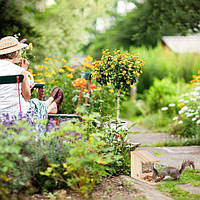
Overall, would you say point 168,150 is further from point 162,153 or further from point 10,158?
point 10,158

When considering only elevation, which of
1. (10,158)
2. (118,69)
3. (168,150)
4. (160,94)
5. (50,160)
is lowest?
(168,150)

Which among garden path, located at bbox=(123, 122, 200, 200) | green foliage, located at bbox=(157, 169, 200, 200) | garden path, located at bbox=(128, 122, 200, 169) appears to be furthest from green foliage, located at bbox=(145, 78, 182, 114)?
green foliage, located at bbox=(157, 169, 200, 200)

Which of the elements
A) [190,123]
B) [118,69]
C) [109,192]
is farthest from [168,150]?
[109,192]

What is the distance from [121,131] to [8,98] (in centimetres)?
131

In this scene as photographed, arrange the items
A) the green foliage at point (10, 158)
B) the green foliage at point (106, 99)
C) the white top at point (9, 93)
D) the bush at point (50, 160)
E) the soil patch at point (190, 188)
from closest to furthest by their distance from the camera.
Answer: the green foliage at point (10, 158) → the bush at point (50, 160) → the soil patch at point (190, 188) → the white top at point (9, 93) → the green foliage at point (106, 99)

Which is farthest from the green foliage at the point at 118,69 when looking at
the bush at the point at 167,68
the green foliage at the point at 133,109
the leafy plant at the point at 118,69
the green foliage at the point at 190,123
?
the bush at the point at 167,68

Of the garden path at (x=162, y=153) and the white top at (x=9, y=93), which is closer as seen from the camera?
the garden path at (x=162, y=153)

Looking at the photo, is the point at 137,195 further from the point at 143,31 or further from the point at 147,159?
the point at 143,31

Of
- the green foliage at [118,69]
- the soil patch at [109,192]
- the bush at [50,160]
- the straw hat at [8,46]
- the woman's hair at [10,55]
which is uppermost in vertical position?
the straw hat at [8,46]

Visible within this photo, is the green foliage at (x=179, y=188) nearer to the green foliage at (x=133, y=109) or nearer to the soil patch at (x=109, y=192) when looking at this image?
the soil patch at (x=109, y=192)

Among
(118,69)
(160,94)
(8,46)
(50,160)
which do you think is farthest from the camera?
(160,94)

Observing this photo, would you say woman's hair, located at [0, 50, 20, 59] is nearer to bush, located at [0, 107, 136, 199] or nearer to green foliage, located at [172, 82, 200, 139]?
bush, located at [0, 107, 136, 199]

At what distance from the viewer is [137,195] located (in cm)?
291

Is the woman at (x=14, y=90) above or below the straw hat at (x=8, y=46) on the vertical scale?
below
